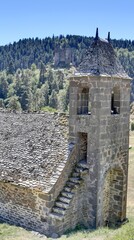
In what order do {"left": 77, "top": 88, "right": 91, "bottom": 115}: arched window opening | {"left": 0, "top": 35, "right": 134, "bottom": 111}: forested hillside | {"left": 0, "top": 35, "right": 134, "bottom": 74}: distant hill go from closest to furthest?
{"left": 77, "top": 88, "right": 91, "bottom": 115}: arched window opening, {"left": 0, "top": 35, "right": 134, "bottom": 111}: forested hillside, {"left": 0, "top": 35, "right": 134, "bottom": 74}: distant hill

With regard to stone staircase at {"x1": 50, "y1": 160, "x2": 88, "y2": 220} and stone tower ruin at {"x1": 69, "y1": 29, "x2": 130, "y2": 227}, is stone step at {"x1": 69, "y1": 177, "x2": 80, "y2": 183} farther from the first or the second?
stone tower ruin at {"x1": 69, "y1": 29, "x2": 130, "y2": 227}

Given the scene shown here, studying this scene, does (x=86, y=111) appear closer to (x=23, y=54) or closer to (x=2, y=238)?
(x=2, y=238)

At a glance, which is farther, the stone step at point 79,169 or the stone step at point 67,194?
the stone step at point 79,169

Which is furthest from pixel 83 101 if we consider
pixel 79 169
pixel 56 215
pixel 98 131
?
pixel 56 215

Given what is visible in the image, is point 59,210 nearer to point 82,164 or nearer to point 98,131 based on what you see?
point 82,164

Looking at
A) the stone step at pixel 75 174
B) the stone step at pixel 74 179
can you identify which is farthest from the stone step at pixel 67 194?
the stone step at pixel 75 174

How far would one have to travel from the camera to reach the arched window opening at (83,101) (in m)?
15.0

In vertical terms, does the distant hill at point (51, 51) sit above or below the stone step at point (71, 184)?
above

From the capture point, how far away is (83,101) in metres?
15.4

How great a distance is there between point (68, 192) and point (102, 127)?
131 inches

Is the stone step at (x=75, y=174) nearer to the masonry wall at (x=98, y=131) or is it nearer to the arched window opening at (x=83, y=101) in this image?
the masonry wall at (x=98, y=131)

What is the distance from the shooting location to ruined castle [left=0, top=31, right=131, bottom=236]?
13695mm

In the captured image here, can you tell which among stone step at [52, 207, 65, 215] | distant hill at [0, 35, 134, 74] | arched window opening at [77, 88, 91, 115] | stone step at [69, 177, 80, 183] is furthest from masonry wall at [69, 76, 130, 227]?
distant hill at [0, 35, 134, 74]

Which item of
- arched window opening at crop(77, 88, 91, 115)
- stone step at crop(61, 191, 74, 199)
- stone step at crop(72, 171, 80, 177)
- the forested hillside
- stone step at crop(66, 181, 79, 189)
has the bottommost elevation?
→ stone step at crop(61, 191, 74, 199)
